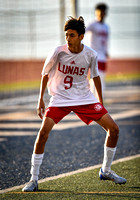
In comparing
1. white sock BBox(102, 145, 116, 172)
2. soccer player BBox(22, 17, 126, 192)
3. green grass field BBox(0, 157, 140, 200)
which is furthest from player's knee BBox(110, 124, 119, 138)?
green grass field BBox(0, 157, 140, 200)

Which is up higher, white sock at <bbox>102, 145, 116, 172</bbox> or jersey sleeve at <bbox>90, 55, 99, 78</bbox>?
jersey sleeve at <bbox>90, 55, 99, 78</bbox>

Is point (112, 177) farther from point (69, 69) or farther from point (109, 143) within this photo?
point (69, 69)

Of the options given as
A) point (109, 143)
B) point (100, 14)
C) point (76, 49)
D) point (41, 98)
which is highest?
point (76, 49)

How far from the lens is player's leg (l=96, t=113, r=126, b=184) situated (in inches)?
216

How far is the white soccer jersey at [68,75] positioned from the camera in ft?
18.2

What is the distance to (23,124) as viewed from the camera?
34.2ft

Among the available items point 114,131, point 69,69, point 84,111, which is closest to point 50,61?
point 69,69

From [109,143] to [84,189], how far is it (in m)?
0.64

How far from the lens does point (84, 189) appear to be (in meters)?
5.25

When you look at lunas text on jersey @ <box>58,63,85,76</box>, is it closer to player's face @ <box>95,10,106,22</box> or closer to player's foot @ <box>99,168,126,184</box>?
player's foot @ <box>99,168,126,184</box>

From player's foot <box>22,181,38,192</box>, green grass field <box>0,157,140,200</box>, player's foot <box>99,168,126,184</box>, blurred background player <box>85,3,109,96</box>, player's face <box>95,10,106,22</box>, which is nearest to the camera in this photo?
green grass field <box>0,157,140,200</box>

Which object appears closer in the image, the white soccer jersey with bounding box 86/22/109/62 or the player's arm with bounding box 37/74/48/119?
the player's arm with bounding box 37/74/48/119

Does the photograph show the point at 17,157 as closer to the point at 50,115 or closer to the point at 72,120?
the point at 50,115

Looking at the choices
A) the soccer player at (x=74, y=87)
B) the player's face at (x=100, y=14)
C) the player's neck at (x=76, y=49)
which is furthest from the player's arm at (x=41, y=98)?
the player's face at (x=100, y=14)
